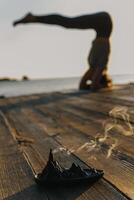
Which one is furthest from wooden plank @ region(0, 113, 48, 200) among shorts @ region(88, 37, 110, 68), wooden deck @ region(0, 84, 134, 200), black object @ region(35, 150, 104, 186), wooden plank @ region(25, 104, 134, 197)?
shorts @ region(88, 37, 110, 68)

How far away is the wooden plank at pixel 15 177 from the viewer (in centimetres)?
252

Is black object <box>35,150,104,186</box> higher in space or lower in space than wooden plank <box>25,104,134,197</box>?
higher

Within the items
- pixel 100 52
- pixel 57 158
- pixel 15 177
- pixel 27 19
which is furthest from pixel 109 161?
pixel 100 52

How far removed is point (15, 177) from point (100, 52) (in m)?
9.15

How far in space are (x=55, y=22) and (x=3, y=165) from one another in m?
8.11

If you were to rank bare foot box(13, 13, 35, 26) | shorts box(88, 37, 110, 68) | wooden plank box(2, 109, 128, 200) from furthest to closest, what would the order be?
1. shorts box(88, 37, 110, 68)
2. bare foot box(13, 13, 35, 26)
3. wooden plank box(2, 109, 128, 200)

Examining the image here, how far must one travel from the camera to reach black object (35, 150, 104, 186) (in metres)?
2.55

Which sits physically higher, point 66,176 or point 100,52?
point 100,52

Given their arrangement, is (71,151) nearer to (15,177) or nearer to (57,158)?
(57,158)

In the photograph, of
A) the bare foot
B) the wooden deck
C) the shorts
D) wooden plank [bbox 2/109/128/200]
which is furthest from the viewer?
the shorts

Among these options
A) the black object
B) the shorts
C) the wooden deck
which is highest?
the shorts

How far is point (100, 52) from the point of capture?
11750 mm

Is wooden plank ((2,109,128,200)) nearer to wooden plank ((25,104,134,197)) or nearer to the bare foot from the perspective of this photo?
wooden plank ((25,104,134,197))

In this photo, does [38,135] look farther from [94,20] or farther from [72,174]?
[94,20]
